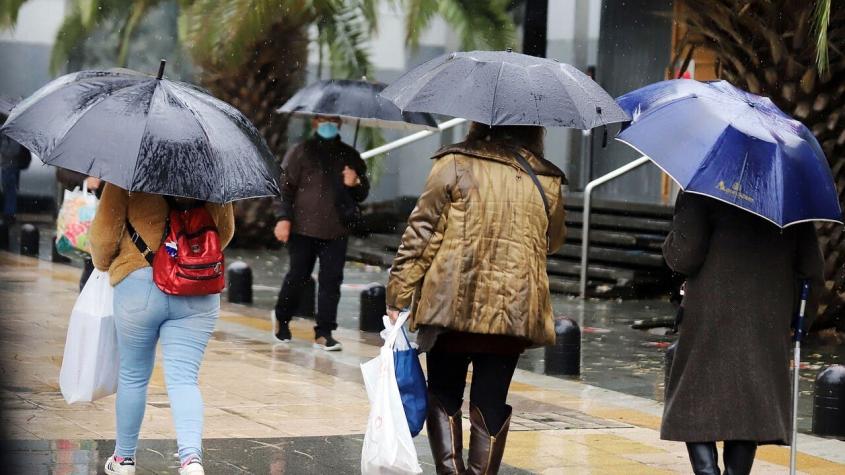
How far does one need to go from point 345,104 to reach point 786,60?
3.91 m

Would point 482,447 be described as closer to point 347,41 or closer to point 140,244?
point 140,244

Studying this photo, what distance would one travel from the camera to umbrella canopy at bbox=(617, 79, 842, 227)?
5.20 meters

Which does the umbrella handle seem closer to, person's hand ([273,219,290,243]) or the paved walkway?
the paved walkway

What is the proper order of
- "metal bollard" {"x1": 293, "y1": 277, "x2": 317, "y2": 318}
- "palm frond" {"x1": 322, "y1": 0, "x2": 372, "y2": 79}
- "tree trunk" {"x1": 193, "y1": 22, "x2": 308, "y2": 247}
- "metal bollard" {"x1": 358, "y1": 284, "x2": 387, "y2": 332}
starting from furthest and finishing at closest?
"tree trunk" {"x1": 193, "y1": 22, "x2": 308, "y2": 247}
"palm frond" {"x1": 322, "y1": 0, "x2": 372, "y2": 79}
"metal bollard" {"x1": 293, "y1": 277, "x2": 317, "y2": 318}
"metal bollard" {"x1": 358, "y1": 284, "x2": 387, "y2": 332}

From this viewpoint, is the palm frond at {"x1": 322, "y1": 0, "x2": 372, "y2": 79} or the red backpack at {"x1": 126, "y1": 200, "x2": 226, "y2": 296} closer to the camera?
the red backpack at {"x1": 126, "y1": 200, "x2": 226, "y2": 296}

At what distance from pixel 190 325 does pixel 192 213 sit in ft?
1.49

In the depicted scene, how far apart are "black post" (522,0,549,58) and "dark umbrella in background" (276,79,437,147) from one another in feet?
Result: 31.1

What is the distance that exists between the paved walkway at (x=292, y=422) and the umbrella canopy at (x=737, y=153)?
187 cm

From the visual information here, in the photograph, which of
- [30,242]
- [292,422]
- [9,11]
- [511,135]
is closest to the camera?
[511,135]

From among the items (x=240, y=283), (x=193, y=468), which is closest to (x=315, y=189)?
(x=240, y=283)

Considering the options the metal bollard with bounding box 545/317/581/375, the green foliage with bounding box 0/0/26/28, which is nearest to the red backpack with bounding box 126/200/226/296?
the metal bollard with bounding box 545/317/581/375

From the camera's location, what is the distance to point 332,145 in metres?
10.2

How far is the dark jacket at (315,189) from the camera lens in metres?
10.0

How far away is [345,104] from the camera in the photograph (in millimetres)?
10305
